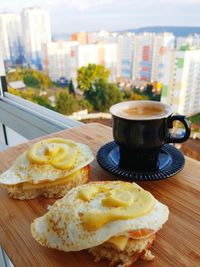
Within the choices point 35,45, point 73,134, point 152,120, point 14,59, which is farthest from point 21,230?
point 14,59

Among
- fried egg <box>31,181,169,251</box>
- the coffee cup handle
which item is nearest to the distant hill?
the coffee cup handle

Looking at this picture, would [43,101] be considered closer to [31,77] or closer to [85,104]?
[31,77]

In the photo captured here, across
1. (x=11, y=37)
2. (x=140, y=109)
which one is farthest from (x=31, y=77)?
(x=140, y=109)

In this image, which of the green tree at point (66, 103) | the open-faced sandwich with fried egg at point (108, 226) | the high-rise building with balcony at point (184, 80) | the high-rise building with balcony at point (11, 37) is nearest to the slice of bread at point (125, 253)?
the open-faced sandwich with fried egg at point (108, 226)

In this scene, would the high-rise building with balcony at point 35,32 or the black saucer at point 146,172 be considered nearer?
the black saucer at point 146,172

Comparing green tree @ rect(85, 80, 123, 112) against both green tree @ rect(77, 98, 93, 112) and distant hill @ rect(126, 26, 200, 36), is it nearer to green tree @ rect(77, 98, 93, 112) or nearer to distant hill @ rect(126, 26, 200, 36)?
green tree @ rect(77, 98, 93, 112)

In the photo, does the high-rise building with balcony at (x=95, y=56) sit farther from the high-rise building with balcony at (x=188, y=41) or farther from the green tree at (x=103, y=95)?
the high-rise building with balcony at (x=188, y=41)

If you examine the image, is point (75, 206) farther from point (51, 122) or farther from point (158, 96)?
point (51, 122)
